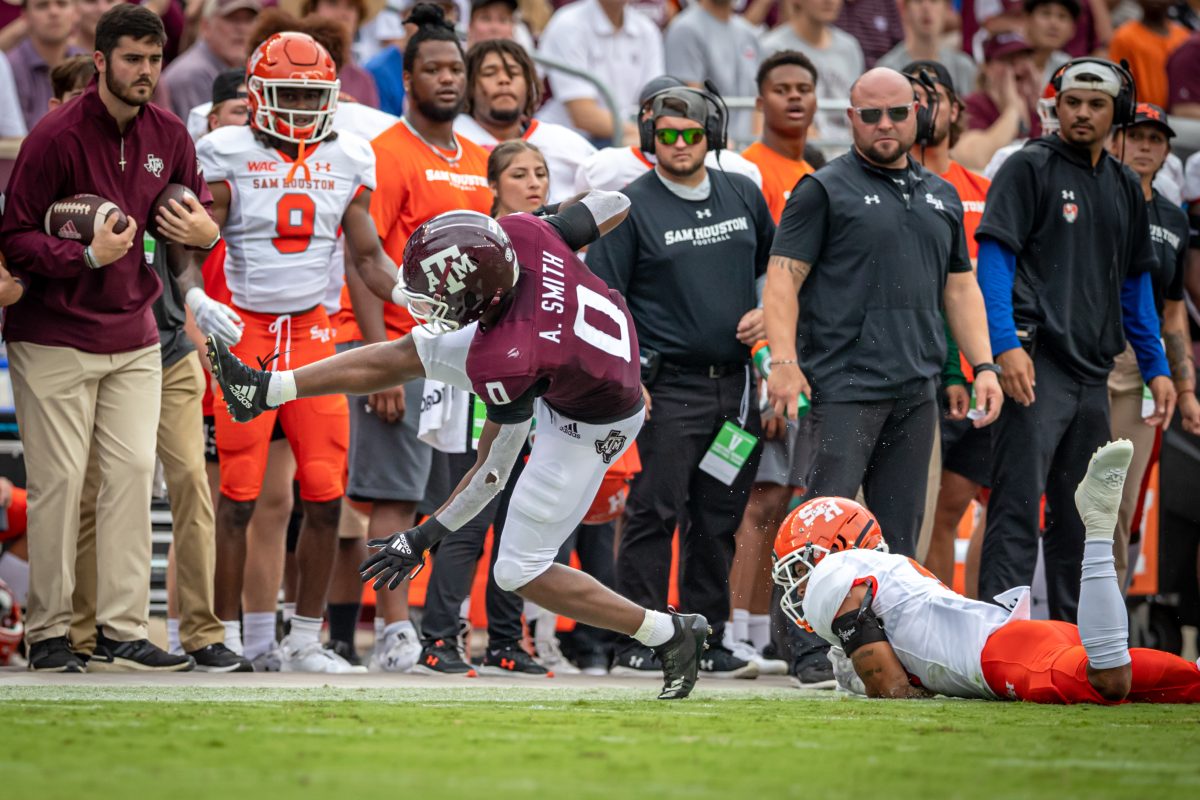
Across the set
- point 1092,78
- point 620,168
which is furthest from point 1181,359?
point 620,168

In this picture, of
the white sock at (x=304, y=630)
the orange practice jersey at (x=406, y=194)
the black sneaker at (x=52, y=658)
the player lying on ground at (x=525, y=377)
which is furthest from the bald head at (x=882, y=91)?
the black sneaker at (x=52, y=658)

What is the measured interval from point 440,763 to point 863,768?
3.42ft

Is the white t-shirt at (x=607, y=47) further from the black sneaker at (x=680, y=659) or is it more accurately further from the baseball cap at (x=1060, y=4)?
the black sneaker at (x=680, y=659)

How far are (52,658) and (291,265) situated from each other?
195 cm

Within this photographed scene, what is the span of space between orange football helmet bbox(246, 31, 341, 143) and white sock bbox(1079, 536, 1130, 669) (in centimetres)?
381

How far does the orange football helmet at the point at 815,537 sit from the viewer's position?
6.54m

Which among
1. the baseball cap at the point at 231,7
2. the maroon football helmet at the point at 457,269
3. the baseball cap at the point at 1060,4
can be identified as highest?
the baseball cap at the point at 1060,4

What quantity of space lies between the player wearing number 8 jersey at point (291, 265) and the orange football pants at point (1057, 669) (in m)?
3.00

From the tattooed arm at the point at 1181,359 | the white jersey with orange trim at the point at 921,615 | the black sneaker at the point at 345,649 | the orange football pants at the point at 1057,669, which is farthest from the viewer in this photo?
→ the tattooed arm at the point at 1181,359

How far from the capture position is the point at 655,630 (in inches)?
250

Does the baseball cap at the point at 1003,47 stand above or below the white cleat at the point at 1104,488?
above

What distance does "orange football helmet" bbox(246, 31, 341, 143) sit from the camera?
7.66 m

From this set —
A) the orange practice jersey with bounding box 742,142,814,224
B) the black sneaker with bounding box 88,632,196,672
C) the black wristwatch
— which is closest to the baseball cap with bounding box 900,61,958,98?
the orange practice jersey with bounding box 742,142,814,224

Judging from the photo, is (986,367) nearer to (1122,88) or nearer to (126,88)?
(1122,88)
